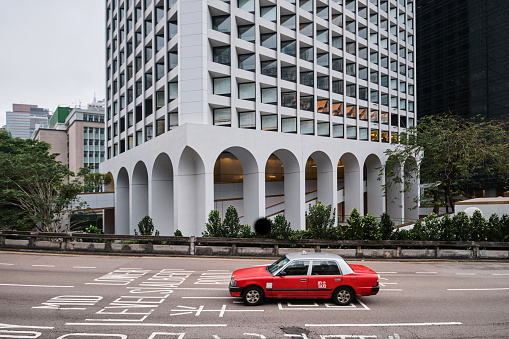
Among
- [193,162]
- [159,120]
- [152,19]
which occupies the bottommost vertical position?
[193,162]

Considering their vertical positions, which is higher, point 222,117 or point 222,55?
point 222,55

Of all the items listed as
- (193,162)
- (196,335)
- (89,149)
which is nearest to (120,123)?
(193,162)

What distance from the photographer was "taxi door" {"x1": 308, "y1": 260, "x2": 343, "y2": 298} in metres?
10.3

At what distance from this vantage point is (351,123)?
110 feet

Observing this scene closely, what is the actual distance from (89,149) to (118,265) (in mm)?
82602

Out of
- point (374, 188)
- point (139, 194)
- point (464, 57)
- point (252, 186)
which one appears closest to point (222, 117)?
point (252, 186)

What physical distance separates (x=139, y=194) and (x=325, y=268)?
82.2ft

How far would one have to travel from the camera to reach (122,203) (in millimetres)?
37250

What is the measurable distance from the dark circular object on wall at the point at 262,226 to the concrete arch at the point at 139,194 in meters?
12.3

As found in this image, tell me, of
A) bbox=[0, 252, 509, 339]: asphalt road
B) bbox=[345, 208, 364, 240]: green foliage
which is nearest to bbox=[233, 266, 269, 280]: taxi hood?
bbox=[0, 252, 509, 339]: asphalt road

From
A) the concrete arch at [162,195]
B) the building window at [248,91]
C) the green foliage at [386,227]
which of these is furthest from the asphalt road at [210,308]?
the building window at [248,91]

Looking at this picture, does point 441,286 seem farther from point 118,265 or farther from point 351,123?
point 351,123

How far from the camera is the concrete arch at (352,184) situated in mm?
34062

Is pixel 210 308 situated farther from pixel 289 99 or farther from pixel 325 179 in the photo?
pixel 325 179
